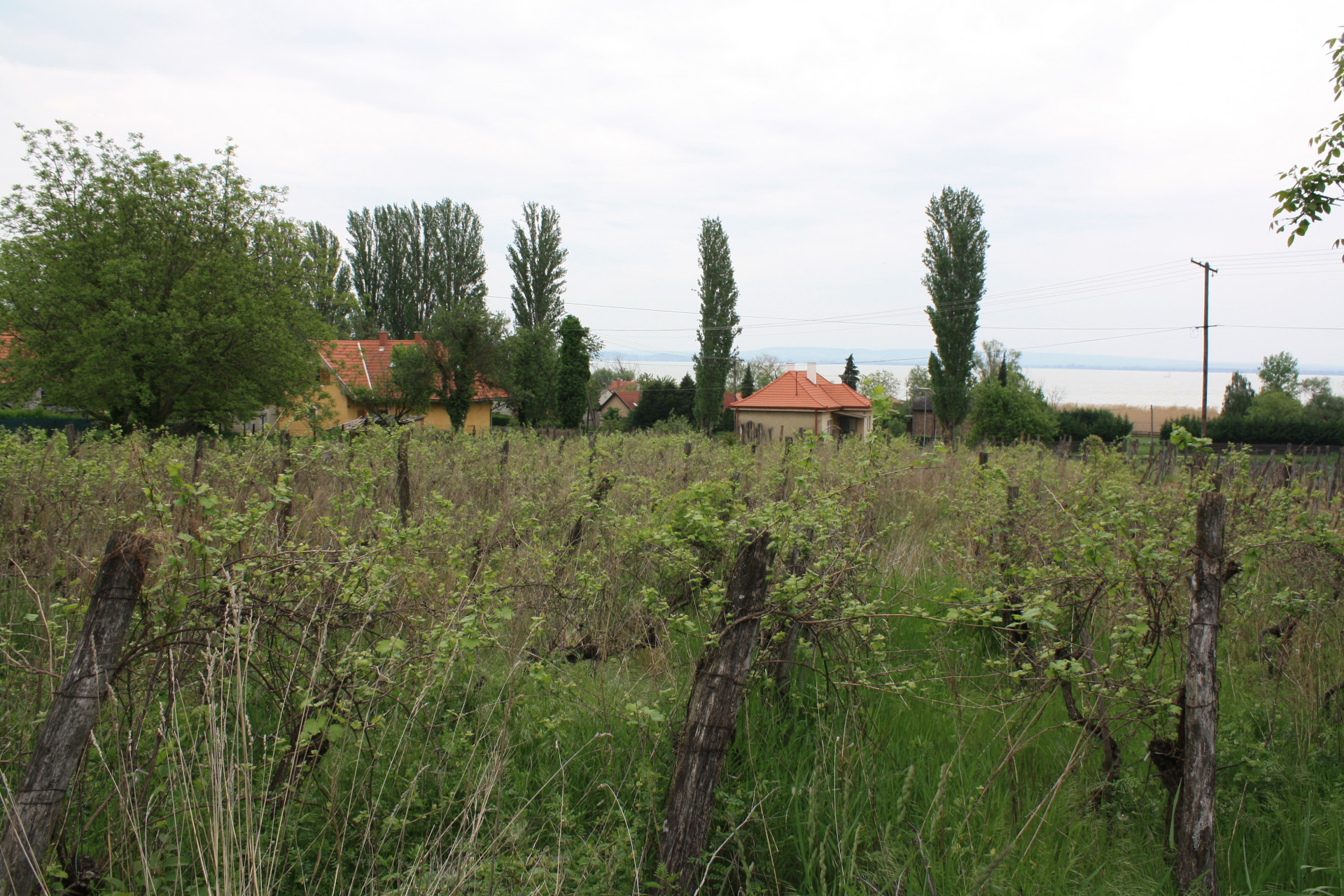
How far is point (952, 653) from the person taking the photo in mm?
4094

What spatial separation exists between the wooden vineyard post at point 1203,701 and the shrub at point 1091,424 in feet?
128

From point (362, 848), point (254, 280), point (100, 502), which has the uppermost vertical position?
point (254, 280)

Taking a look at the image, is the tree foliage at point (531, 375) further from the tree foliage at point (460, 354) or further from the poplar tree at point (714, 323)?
the poplar tree at point (714, 323)

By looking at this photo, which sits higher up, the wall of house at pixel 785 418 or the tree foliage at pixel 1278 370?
the tree foliage at pixel 1278 370

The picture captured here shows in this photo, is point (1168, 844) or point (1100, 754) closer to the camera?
point (1168, 844)

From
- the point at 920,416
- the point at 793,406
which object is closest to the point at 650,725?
the point at 793,406

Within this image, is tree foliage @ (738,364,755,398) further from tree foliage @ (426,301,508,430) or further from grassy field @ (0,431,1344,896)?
grassy field @ (0,431,1344,896)

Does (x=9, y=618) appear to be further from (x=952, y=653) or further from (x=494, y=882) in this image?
(x=952, y=653)

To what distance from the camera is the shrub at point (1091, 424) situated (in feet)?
122

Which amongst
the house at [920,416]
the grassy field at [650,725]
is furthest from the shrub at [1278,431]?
the grassy field at [650,725]

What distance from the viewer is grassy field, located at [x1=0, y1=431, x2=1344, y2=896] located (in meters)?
2.21

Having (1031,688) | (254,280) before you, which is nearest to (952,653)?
(1031,688)

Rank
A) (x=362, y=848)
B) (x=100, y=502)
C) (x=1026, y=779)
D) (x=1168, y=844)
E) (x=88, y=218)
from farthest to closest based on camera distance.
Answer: (x=88, y=218)
(x=100, y=502)
(x=1026, y=779)
(x=1168, y=844)
(x=362, y=848)

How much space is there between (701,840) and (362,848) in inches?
40.0
